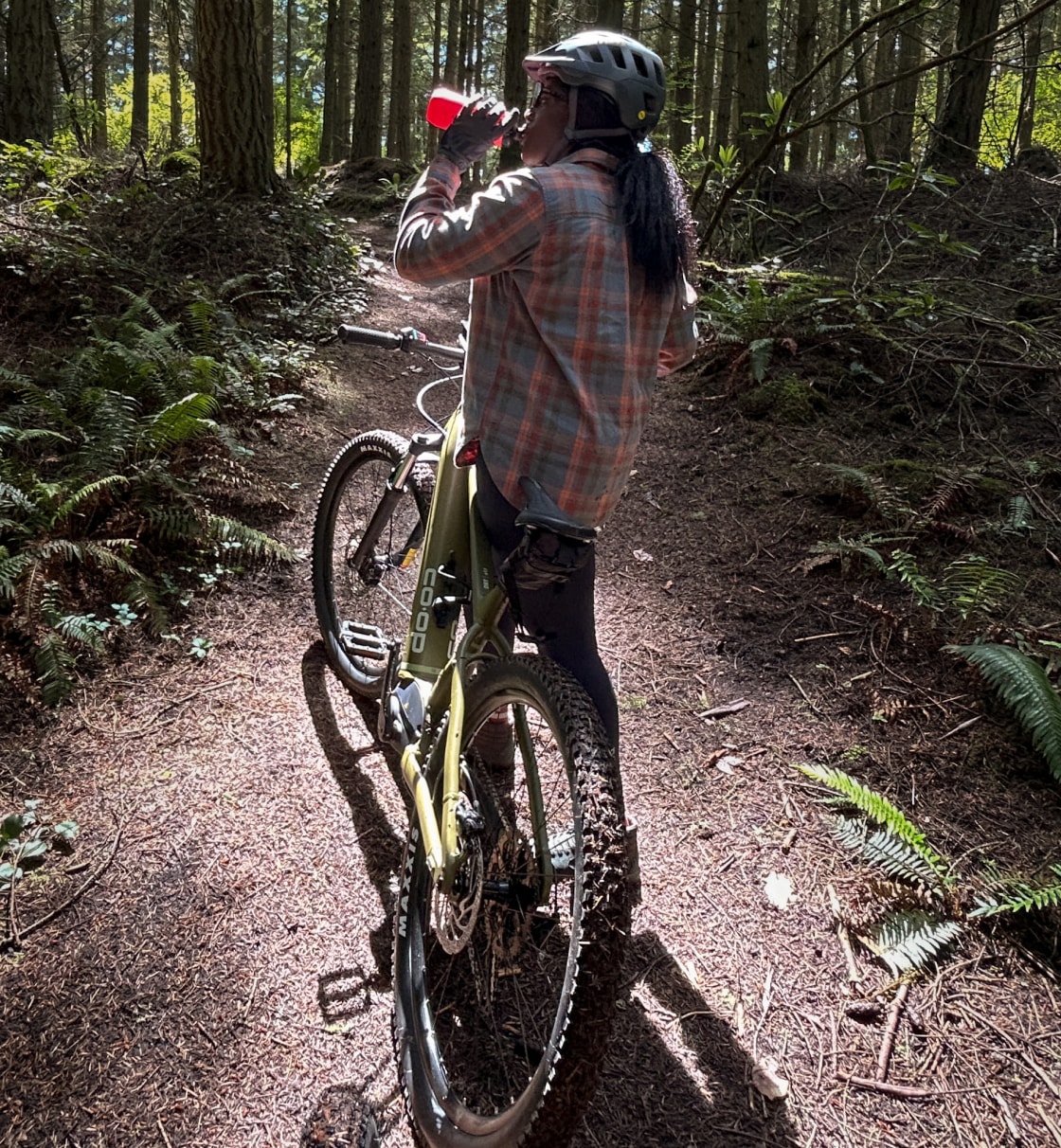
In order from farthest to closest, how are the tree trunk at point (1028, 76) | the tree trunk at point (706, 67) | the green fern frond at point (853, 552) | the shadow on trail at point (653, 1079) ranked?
the tree trunk at point (706, 67) < the tree trunk at point (1028, 76) < the green fern frond at point (853, 552) < the shadow on trail at point (653, 1079)

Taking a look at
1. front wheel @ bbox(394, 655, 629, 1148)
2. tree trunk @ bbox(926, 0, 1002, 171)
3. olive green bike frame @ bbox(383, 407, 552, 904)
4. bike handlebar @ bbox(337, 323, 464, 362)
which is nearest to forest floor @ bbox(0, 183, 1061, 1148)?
front wheel @ bbox(394, 655, 629, 1148)

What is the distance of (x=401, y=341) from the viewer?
3.09 metres

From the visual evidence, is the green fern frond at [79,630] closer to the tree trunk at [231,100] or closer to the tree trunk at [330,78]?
the tree trunk at [231,100]

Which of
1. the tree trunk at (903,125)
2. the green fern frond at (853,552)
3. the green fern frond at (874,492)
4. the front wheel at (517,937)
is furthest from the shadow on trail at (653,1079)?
the tree trunk at (903,125)

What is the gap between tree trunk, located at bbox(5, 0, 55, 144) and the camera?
9508mm

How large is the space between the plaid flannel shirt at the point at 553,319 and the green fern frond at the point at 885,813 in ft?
5.00

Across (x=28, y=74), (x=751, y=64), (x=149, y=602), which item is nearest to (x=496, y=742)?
(x=149, y=602)

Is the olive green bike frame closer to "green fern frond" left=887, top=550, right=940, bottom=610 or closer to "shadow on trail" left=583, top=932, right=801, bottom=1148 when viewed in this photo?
"shadow on trail" left=583, top=932, right=801, bottom=1148

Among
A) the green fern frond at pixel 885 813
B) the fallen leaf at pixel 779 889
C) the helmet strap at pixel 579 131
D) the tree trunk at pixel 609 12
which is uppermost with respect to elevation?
the tree trunk at pixel 609 12

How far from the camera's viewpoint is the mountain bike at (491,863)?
179 centimetres

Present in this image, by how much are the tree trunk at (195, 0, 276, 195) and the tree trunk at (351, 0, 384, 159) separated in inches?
334

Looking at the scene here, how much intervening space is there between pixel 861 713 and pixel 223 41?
8413 millimetres

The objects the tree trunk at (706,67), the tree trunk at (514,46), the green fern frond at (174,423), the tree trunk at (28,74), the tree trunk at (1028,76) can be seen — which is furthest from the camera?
the tree trunk at (706,67)

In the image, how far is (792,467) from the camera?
230 inches
